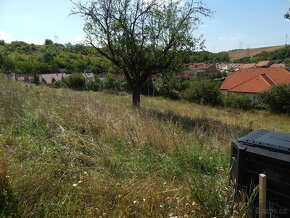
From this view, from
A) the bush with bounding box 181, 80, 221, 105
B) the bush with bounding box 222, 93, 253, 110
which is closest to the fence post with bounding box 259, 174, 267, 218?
the bush with bounding box 181, 80, 221, 105

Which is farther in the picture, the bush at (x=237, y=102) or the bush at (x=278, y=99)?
the bush at (x=237, y=102)

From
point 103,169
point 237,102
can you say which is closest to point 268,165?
point 103,169

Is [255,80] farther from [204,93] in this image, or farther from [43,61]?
[43,61]

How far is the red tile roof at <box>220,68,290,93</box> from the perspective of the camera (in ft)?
137

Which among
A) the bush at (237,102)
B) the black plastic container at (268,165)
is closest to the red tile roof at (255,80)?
the bush at (237,102)

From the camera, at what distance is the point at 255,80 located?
143ft

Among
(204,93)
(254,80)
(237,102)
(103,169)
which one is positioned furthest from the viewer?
(254,80)

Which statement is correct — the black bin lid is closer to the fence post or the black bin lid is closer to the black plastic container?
the black plastic container

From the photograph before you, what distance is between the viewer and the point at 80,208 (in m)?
2.10

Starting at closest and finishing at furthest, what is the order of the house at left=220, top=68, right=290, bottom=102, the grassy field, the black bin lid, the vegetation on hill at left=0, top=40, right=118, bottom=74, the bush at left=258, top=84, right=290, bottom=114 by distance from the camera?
1. the black bin lid
2. the grassy field
3. the bush at left=258, top=84, right=290, bottom=114
4. the house at left=220, top=68, right=290, bottom=102
5. the vegetation on hill at left=0, top=40, right=118, bottom=74

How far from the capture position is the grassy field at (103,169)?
2078mm

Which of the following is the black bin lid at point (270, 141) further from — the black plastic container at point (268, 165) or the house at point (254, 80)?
the house at point (254, 80)

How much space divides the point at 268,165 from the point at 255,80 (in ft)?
158

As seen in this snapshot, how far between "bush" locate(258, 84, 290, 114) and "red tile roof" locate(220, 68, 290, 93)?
14.0 m
